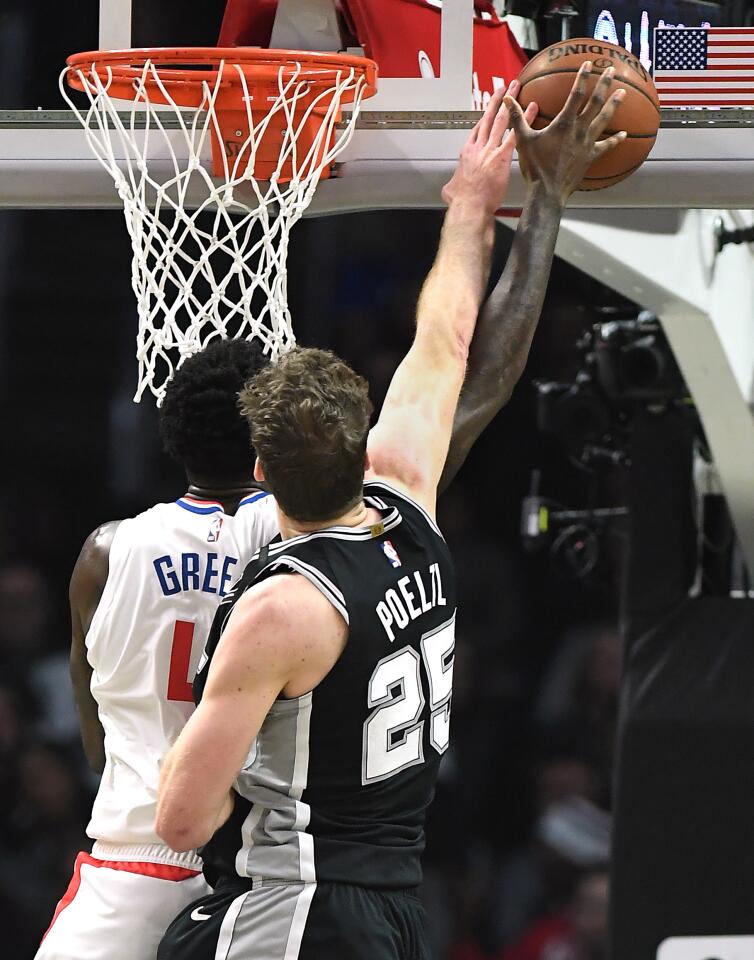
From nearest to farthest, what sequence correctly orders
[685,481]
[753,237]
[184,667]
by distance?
[184,667] → [753,237] → [685,481]

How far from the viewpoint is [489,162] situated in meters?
2.91

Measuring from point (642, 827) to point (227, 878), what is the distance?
370 cm

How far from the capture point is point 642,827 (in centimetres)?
564

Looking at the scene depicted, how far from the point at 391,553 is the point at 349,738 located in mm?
302

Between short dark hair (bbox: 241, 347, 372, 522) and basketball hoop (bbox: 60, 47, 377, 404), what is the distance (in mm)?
716

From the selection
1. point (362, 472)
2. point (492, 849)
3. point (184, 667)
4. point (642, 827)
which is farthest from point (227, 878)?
point (492, 849)

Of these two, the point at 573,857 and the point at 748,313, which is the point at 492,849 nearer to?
the point at 573,857

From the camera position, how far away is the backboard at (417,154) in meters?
3.08

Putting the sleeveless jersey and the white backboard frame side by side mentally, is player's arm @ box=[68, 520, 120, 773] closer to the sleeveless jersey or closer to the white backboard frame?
the sleeveless jersey

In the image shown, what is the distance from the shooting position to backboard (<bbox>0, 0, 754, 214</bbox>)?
121 inches

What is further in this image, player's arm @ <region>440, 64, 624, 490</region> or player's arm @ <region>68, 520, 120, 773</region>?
player's arm @ <region>440, 64, 624, 490</region>

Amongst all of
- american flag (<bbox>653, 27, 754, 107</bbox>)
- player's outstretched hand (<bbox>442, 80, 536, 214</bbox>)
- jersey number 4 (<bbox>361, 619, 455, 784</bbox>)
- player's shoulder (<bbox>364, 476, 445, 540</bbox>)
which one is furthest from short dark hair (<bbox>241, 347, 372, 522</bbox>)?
american flag (<bbox>653, 27, 754, 107</bbox>)

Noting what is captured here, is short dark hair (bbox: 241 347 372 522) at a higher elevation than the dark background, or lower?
higher

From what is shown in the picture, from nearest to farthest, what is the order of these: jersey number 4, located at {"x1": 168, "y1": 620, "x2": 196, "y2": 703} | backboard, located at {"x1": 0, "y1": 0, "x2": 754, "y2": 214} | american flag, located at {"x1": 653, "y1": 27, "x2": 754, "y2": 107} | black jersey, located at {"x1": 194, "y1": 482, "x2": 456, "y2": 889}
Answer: black jersey, located at {"x1": 194, "y1": 482, "x2": 456, "y2": 889}, jersey number 4, located at {"x1": 168, "y1": 620, "x2": 196, "y2": 703}, backboard, located at {"x1": 0, "y1": 0, "x2": 754, "y2": 214}, american flag, located at {"x1": 653, "y1": 27, "x2": 754, "y2": 107}
